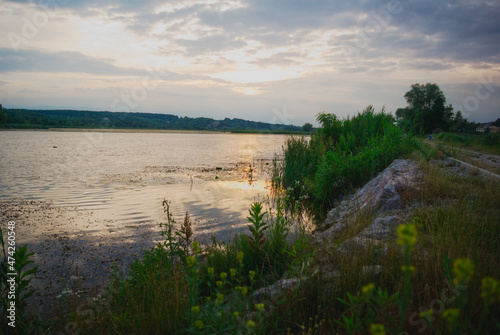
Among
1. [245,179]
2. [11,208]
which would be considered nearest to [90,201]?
[11,208]

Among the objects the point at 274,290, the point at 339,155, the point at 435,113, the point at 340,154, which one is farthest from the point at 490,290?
the point at 435,113

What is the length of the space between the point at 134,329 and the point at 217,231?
4.69 m

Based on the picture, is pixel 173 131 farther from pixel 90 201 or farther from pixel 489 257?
pixel 489 257

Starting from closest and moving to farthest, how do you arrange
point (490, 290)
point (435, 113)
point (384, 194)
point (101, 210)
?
point (490, 290) → point (384, 194) → point (101, 210) → point (435, 113)

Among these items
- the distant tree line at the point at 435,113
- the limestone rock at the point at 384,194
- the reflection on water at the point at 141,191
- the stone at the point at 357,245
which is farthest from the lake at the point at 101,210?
the distant tree line at the point at 435,113

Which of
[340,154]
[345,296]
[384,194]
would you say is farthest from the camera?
[340,154]

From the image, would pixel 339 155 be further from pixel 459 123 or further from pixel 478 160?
pixel 459 123

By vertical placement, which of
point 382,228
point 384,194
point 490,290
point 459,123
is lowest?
point 382,228

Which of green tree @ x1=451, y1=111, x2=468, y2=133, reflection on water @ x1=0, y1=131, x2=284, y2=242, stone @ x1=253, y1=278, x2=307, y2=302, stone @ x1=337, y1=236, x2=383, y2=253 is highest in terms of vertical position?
green tree @ x1=451, y1=111, x2=468, y2=133

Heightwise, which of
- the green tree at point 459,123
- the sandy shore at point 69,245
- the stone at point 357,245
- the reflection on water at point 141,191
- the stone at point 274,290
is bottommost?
the sandy shore at point 69,245

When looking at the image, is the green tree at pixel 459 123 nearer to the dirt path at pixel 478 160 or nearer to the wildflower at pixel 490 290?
the dirt path at pixel 478 160

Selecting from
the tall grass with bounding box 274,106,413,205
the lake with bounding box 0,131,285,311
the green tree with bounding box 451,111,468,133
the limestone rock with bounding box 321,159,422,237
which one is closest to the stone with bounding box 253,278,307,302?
the limestone rock with bounding box 321,159,422,237

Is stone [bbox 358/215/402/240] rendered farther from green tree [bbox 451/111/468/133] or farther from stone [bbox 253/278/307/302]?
green tree [bbox 451/111/468/133]

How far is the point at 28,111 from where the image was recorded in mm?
96250
